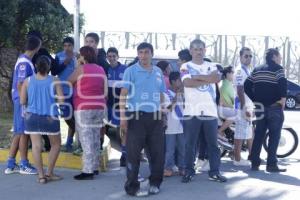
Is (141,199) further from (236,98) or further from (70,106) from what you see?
(236,98)

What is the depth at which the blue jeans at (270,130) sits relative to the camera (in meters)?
7.89

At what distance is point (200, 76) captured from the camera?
6.91 m

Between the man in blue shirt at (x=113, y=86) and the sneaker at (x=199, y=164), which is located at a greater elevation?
the man in blue shirt at (x=113, y=86)

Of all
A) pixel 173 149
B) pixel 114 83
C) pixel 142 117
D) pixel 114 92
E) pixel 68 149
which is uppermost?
pixel 114 83

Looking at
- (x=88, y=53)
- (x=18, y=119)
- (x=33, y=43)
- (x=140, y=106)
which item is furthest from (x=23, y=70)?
(x=140, y=106)

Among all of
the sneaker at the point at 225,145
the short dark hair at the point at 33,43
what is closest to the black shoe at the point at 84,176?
the short dark hair at the point at 33,43

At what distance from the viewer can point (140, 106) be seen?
6391mm

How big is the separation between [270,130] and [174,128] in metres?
1.59

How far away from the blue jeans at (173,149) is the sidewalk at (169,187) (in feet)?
0.86

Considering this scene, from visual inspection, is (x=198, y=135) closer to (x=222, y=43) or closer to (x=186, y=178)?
(x=186, y=178)

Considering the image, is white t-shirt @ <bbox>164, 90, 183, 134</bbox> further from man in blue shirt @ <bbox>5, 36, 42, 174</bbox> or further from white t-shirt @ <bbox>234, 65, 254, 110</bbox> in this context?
man in blue shirt @ <bbox>5, 36, 42, 174</bbox>

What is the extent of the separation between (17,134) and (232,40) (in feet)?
63.1

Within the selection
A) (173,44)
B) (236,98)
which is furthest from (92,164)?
(173,44)

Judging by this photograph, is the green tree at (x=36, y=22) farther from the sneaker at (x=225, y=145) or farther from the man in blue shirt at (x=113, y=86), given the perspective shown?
the sneaker at (x=225, y=145)
